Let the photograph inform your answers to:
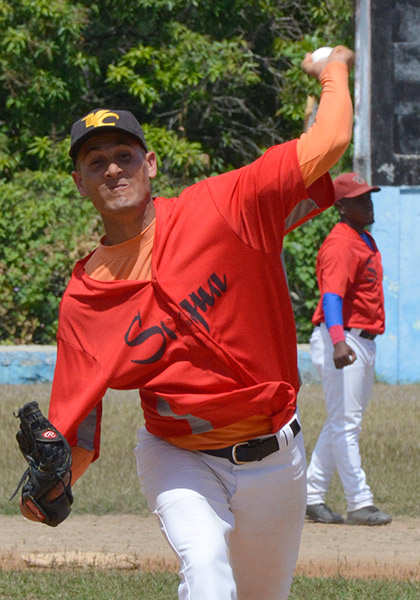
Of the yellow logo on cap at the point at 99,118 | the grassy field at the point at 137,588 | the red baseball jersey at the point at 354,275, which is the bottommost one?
the grassy field at the point at 137,588

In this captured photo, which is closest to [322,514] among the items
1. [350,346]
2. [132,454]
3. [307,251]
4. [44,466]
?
[350,346]

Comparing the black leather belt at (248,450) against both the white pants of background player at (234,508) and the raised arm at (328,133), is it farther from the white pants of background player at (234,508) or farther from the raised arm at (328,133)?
the raised arm at (328,133)

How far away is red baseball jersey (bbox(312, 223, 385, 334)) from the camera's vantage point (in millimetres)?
7465

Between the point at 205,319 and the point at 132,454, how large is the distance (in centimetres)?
622

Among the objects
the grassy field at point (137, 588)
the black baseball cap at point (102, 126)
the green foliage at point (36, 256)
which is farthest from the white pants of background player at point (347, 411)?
the green foliage at point (36, 256)

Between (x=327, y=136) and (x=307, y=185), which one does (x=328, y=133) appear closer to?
(x=327, y=136)

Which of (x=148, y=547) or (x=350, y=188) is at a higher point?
(x=350, y=188)

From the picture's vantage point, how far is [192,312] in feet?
12.5

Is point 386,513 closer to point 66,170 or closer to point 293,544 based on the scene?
point 293,544

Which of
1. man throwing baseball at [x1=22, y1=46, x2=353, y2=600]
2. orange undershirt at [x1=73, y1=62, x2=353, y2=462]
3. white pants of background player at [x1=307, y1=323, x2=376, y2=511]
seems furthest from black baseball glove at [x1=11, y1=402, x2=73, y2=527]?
white pants of background player at [x1=307, y1=323, x2=376, y2=511]

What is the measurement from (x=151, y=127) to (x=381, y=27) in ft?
14.9

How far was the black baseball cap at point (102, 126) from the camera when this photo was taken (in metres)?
3.97

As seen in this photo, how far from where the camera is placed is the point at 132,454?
32.3 ft

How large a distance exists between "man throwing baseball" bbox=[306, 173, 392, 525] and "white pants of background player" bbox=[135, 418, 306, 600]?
353cm
